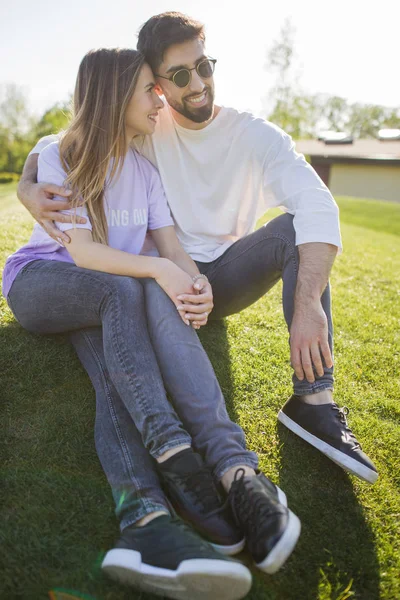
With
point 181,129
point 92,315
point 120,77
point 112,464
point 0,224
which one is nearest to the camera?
point 112,464

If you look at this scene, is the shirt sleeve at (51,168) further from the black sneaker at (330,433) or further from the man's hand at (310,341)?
the black sneaker at (330,433)

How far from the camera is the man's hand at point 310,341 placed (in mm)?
2137

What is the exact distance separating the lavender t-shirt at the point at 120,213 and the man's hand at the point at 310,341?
3.15ft

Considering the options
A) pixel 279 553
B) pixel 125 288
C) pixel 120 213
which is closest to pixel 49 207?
pixel 120 213

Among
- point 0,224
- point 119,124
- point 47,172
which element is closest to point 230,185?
point 119,124

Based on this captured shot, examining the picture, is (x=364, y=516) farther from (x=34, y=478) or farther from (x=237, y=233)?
(x=237, y=233)

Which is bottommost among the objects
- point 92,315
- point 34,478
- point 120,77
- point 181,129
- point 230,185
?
point 34,478

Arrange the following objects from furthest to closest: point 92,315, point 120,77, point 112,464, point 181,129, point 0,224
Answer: point 0,224 → point 181,129 → point 120,77 → point 92,315 → point 112,464

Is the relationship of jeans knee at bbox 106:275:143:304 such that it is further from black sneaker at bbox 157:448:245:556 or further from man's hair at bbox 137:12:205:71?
man's hair at bbox 137:12:205:71

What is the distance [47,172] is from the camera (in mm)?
2412

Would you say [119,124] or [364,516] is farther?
[119,124]

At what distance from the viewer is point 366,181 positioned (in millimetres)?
26969

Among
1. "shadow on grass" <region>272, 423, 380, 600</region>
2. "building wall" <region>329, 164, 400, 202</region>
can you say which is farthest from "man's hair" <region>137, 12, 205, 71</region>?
"building wall" <region>329, 164, 400, 202</region>

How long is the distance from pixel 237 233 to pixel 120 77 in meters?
1.12
